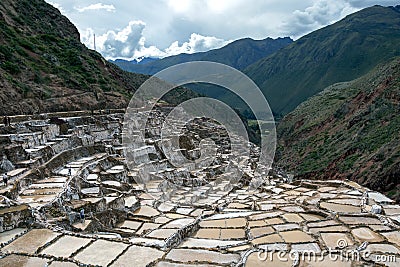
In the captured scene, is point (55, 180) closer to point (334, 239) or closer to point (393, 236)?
point (334, 239)

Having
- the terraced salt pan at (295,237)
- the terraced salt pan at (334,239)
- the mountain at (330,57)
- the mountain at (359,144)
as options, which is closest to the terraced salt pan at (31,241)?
the terraced salt pan at (295,237)

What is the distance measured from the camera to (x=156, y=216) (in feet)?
36.1

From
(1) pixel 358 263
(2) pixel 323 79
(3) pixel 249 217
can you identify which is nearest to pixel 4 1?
(3) pixel 249 217

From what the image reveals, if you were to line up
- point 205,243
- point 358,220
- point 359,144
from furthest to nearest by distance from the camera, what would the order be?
point 359,144, point 358,220, point 205,243

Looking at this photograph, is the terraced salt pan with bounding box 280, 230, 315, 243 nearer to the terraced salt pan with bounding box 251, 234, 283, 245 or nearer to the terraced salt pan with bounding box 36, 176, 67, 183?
the terraced salt pan with bounding box 251, 234, 283, 245

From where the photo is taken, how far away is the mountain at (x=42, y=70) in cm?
2317

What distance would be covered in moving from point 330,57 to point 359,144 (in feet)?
320

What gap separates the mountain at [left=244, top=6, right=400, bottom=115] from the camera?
331 ft

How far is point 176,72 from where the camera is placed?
1720 cm

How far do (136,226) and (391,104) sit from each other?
95.9ft

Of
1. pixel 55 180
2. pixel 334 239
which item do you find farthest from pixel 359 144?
pixel 55 180

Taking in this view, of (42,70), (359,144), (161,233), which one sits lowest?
(161,233)

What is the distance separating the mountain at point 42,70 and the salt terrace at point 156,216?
5.68 m

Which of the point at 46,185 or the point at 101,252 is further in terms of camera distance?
the point at 46,185
